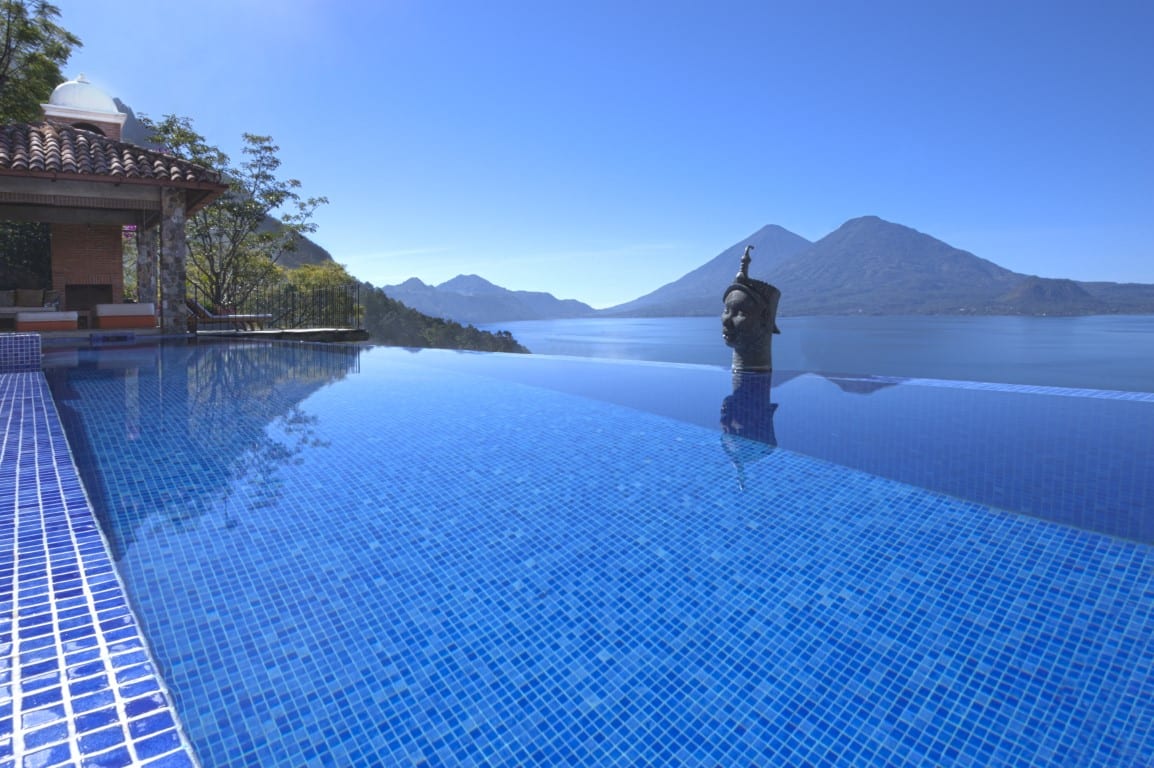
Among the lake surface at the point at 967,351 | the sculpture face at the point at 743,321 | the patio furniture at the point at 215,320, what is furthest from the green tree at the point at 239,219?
the sculpture face at the point at 743,321

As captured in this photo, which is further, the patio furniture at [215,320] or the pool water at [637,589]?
the patio furniture at [215,320]

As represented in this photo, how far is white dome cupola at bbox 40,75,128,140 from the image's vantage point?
15.3m

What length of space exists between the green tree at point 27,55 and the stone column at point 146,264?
780 centimetres

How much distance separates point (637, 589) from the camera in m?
3.26

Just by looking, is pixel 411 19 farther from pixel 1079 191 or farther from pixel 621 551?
pixel 1079 191

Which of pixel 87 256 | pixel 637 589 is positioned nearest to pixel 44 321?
pixel 87 256

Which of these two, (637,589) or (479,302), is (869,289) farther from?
(637,589)

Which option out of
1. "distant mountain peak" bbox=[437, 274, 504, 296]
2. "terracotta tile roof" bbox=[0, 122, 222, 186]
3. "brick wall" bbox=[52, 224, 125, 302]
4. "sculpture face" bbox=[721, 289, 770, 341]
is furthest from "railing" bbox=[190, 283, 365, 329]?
"distant mountain peak" bbox=[437, 274, 504, 296]

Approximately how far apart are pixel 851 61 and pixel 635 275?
24.5 meters

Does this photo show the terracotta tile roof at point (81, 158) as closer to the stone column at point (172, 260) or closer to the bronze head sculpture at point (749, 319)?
the stone column at point (172, 260)

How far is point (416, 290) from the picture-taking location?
127812mm

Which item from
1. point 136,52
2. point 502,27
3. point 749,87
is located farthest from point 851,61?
point 136,52

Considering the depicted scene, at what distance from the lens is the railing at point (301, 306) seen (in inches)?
877

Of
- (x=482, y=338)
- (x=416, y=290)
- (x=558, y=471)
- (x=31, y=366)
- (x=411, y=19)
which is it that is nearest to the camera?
(x=558, y=471)
